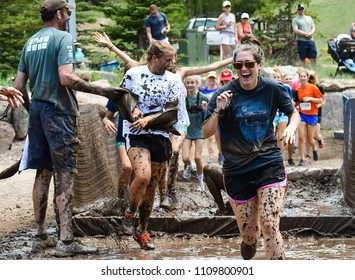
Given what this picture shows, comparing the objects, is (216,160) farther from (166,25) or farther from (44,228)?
(44,228)

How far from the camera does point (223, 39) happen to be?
2362 cm

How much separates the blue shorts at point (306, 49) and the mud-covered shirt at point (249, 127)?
15588mm

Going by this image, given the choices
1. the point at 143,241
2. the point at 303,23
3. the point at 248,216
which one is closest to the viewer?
the point at 248,216

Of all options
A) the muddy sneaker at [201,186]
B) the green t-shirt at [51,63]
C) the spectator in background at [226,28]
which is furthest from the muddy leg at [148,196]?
the spectator in background at [226,28]

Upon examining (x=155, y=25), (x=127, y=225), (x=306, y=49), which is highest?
(x=127, y=225)

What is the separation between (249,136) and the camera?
8.15m

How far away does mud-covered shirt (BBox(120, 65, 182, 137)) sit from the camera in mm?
10109

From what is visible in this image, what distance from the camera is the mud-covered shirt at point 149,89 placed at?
33.2 ft

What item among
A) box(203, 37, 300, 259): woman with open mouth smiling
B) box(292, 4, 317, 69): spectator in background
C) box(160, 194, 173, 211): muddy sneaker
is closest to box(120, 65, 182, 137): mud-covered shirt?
box(203, 37, 300, 259): woman with open mouth smiling

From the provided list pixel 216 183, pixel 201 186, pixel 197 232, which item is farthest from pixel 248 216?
pixel 201 186

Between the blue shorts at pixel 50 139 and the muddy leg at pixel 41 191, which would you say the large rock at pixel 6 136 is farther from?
the blue shorts at pixel 50 139

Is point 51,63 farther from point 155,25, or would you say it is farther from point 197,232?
point 155,25

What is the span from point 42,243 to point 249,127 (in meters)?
2.91
